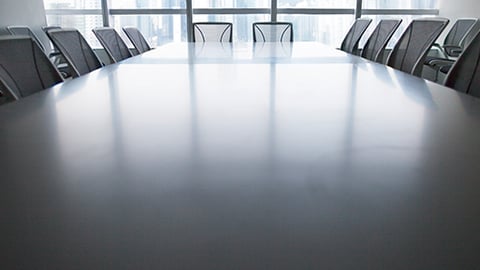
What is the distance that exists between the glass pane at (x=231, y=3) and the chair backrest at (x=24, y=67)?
181 inches

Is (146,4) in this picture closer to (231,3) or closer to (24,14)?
(231,3)

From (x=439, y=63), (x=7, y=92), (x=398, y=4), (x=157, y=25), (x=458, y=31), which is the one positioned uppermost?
(x=398, y=4)

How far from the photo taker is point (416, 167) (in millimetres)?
514

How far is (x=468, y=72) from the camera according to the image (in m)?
1.50

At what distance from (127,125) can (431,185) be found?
531mm

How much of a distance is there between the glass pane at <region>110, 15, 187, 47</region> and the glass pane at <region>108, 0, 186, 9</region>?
0.15m

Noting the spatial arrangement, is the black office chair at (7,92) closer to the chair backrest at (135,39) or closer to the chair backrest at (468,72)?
the chair backrest at (468,72)

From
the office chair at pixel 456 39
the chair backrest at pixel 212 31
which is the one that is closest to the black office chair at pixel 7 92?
the chair backrest at pixel 212 31

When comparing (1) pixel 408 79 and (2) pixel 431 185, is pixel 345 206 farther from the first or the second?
(1) pixel 408 79

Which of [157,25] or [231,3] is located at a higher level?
[231,3]

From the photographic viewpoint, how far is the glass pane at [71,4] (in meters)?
5.90

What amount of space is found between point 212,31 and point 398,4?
3054 millimetres

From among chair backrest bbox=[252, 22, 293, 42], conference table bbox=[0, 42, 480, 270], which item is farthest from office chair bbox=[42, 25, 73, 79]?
chair backrest bbox=[252, 22, 293, 42]

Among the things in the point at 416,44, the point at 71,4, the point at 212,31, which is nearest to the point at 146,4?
the point at 71,4
